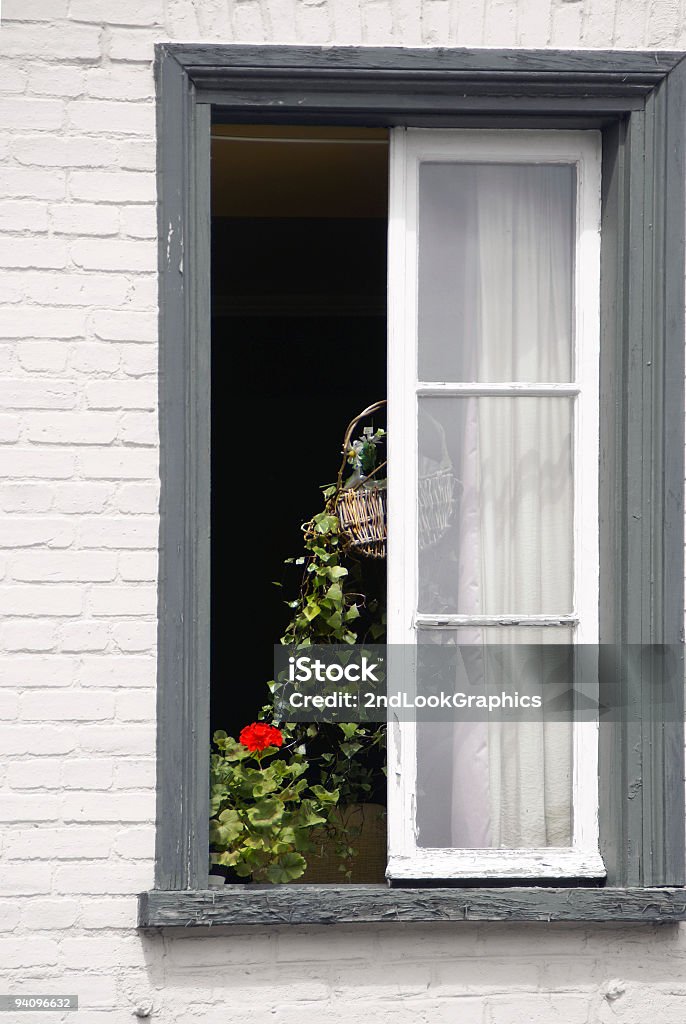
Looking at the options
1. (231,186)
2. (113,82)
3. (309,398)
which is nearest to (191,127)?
(113,82)

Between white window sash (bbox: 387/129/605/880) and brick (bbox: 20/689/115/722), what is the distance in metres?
0.72

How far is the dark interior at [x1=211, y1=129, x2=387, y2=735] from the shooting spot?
19.8ft

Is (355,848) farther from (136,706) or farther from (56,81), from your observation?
(56,81)

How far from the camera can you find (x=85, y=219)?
268cm

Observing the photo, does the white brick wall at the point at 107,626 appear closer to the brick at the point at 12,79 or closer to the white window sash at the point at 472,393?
the brick at the point at 12,79

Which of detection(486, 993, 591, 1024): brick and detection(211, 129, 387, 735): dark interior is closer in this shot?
detection(486, 993, 591, 1024): brick

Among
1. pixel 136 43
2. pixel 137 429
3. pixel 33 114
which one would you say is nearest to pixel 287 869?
pixel 137 429

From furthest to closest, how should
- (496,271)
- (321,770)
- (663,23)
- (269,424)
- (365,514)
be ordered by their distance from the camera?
(269,424) < (321,770) < (365,514) < (496,271) < (663,23)

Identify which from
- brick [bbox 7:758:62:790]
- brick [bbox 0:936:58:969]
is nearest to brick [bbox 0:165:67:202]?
brick [bbox 7:758:62:790]

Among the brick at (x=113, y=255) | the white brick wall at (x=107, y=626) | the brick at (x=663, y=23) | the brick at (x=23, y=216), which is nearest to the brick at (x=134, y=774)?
the white brick wall at (x=107, y=626)

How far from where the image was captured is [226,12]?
2703 millimetres

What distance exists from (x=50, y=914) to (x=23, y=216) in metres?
1.70

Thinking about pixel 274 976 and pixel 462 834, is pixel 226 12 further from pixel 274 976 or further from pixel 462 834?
pixel 274 976

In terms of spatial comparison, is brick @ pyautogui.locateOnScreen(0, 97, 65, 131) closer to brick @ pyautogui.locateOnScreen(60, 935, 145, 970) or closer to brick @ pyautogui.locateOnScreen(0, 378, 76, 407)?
brick @ pyautogui.locateOnScreen(0, 378, 76, 407)
